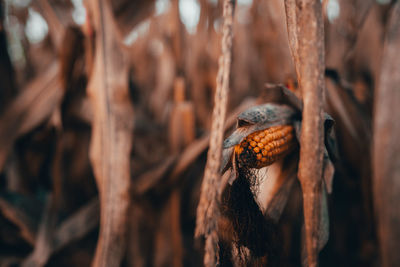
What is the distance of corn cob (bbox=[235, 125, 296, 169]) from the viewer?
0.97ft

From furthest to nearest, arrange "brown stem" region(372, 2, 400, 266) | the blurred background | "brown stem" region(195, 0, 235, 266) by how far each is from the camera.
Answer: the blurred background < "brown stem" region(372, 2, 400, 266) < "brown stem" region(195, 0, 235, 266)

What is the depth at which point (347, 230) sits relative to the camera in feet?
2.32

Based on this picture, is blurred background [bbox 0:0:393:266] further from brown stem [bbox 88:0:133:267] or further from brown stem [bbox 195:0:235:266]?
brown stem [bbox 195:0:235:266]

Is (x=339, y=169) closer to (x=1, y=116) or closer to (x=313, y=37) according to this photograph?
(x=313, y=37)

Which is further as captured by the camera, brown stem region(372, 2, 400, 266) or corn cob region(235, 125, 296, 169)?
brown stem region(372, 2, 400, 266)

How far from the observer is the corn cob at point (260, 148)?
295mm

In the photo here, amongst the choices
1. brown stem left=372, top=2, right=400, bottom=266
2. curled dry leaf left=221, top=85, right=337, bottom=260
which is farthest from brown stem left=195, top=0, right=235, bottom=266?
brown stem left=372, top=2, right=400, bottom=266

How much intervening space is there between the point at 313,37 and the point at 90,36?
1.61 feet

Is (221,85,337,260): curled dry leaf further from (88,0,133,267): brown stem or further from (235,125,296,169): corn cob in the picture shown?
(88,0,133,267): brown stem

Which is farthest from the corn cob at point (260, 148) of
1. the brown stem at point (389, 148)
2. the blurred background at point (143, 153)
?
the brown stem at point (389, 148)

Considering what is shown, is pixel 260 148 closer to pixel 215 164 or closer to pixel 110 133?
pixel 215 164

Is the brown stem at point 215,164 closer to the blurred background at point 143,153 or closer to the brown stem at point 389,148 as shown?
the blurred background at point 143,153

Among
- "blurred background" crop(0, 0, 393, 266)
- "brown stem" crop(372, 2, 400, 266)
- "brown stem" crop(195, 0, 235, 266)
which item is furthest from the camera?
"blurred background" crop(0, 0, 393, 266)

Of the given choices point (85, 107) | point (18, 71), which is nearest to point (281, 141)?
point (85, 107)
